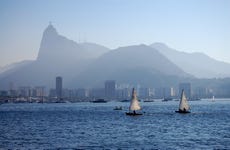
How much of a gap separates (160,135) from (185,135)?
193 inches

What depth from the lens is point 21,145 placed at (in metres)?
74.2

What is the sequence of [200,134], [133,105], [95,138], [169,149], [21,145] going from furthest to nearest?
[133,105], [200,134], [95,138], [21,145], [169,149]

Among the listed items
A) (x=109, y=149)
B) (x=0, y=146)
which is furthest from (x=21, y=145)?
(x=109, y=149)

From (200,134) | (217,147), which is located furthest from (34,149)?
(200,134)

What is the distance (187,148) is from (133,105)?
3401 inches

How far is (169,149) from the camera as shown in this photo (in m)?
68.2

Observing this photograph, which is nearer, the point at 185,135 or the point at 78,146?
the point at 78,146

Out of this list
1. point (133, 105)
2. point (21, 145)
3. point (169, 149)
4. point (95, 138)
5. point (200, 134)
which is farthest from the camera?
point (133, 105)

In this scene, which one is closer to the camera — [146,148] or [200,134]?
[146,148]

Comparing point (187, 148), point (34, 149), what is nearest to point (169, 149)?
point (187, 148)

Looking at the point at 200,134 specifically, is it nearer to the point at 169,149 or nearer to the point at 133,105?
the point at 169,149

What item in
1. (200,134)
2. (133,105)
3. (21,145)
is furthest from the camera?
(133,105)

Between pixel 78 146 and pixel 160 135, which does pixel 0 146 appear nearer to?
pixel 78 146

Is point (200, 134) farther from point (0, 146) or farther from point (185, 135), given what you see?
point (0, 146)
